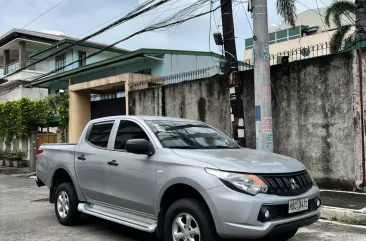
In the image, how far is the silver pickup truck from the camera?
13.3ft

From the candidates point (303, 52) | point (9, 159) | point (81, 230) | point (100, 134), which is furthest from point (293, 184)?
point (9, 159)

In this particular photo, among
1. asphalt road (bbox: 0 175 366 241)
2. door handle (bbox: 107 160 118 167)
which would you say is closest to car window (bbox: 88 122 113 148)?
door handle (bbox: 107 160 118 167)

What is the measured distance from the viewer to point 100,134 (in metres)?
6.20

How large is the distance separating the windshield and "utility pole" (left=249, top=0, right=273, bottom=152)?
8.31 ft

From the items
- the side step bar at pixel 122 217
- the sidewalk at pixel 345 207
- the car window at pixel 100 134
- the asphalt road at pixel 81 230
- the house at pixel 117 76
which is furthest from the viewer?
the house at pixel 117 76

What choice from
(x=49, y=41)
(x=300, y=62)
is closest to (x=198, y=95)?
(x=300, y=62)

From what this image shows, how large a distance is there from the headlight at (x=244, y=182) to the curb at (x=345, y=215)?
319 cm

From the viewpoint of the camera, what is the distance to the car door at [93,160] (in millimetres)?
5738

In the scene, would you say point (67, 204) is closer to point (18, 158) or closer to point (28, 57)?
point (18, 158)

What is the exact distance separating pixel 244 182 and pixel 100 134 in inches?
114

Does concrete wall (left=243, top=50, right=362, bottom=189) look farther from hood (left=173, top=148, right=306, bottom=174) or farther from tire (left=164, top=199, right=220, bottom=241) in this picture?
tire (left=164, top=199, right=220, bottom=241)

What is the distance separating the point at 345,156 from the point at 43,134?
14.9 metres

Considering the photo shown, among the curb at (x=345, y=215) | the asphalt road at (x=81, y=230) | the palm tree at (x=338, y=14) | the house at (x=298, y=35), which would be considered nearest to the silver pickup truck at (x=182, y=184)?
the asphalt road at (x=81, y=230)

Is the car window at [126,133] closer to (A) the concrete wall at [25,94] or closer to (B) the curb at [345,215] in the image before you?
(B) the curb at [345,215]
